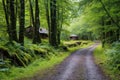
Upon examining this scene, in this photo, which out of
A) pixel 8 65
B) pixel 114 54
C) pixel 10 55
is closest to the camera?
pixel 8 65

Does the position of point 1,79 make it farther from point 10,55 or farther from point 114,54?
point 114,54

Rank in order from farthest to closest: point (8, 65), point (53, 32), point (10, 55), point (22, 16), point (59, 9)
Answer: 1. point (59, 9)
2. point (53, 32)
3. point (22, 16)
4. point (10, 55)
5. point (8, 65)

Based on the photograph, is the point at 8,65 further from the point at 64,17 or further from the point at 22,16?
the point at 64,17

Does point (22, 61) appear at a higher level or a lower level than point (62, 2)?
lower

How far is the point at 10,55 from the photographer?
1612cm

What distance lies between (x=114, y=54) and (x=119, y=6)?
13.6 feet

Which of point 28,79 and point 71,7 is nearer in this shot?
point 28,79

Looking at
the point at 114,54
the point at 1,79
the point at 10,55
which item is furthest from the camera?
the point at 114,54

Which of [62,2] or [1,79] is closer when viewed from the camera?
[1,79]

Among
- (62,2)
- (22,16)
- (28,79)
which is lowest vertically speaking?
(28,79)

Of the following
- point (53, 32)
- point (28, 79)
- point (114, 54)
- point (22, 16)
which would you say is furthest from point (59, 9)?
point (28, 79)

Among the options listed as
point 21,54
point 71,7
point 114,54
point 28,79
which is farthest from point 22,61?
point 71,7

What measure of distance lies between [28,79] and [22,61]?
185 inches

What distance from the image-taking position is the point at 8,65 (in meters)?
15.0
